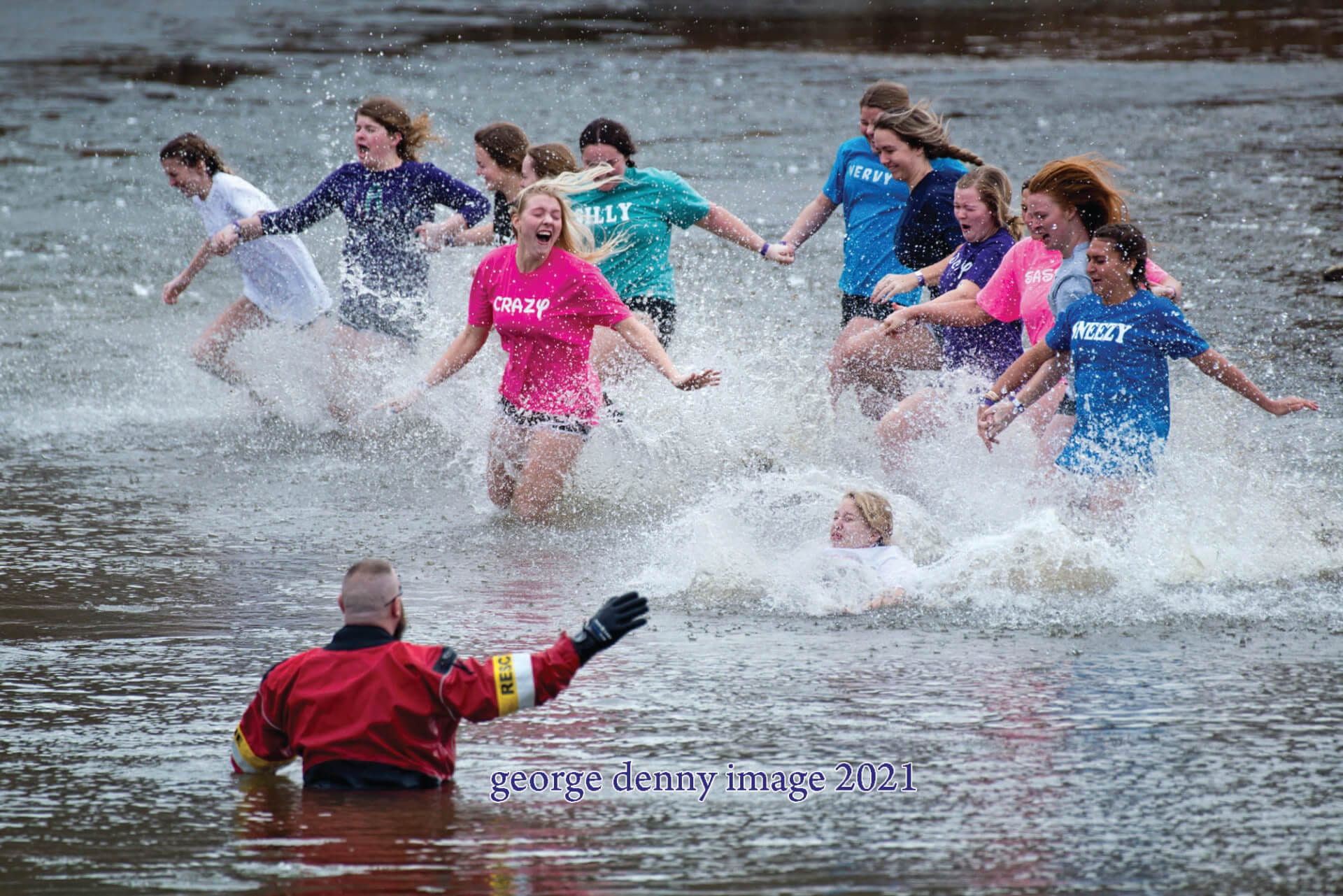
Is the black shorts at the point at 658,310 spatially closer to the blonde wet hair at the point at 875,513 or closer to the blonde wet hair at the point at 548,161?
the blonde wet hair at the point at 548,161

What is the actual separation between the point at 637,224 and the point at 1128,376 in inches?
117

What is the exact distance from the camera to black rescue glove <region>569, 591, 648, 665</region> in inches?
171

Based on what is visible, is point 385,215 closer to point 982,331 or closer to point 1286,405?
point 982,331

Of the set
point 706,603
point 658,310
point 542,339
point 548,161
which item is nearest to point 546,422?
point 542,339

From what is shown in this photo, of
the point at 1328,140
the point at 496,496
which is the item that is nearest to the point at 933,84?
the point at 1328,140

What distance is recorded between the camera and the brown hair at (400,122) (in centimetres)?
921

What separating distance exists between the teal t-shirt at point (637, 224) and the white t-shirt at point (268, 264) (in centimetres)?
197

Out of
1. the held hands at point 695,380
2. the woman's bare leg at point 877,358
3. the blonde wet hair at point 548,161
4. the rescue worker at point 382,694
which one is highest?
the blonde wet hair at point 548,161

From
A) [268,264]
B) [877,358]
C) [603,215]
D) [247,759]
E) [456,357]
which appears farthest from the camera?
[268,264]

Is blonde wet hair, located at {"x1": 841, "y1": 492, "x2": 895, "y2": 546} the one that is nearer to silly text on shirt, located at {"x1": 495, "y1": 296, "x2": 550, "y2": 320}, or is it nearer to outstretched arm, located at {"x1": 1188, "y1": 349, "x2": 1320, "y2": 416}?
outstretched arm, located at {"x1": 1188, "y1": 349, "x2": 1320, "y2": 416}

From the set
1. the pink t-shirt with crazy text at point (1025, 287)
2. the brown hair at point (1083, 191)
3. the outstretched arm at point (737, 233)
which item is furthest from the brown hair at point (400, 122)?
the brown hair at point (1083, 191)

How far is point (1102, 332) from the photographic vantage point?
665cm

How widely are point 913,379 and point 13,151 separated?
13.4 metres

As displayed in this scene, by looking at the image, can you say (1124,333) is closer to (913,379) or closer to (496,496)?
(913,379)
